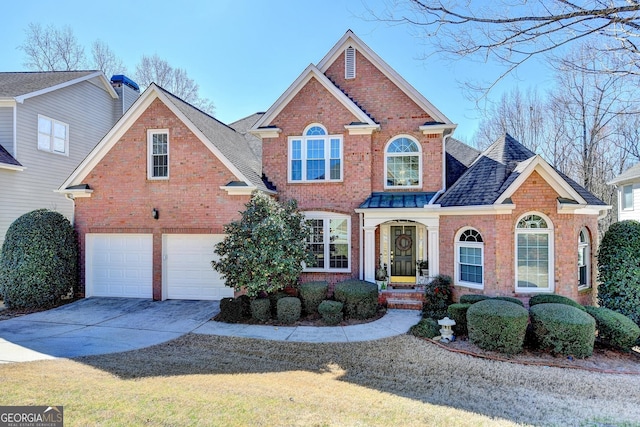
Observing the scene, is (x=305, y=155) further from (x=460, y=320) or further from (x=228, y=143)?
(x=460, y=320)

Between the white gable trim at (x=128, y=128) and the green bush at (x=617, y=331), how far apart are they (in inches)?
421

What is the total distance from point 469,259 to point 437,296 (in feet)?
5.21

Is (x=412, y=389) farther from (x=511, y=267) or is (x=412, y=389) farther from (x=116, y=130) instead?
(x=116, y=130)

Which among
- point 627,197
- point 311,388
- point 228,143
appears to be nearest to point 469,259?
point 311,388

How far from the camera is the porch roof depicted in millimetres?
12188

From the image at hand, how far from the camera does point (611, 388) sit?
638 cm

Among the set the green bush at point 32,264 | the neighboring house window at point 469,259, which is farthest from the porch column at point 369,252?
the green bush at point 32,264

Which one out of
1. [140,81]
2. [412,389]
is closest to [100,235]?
[412,389]

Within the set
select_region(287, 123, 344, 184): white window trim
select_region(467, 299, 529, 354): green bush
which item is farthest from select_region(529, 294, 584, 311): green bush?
select_region(287, 123, 344, 184): white window trim

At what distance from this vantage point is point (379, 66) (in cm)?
1319

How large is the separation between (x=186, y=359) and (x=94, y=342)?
2695 mm

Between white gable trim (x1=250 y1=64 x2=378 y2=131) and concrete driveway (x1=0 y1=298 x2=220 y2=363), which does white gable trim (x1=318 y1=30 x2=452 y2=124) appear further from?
concrete driveway (x1=0 y1=298 x2=220 y2=363)

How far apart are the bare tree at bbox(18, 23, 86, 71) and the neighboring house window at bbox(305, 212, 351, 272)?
22795 millimetres

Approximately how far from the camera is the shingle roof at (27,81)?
47.5 feet
